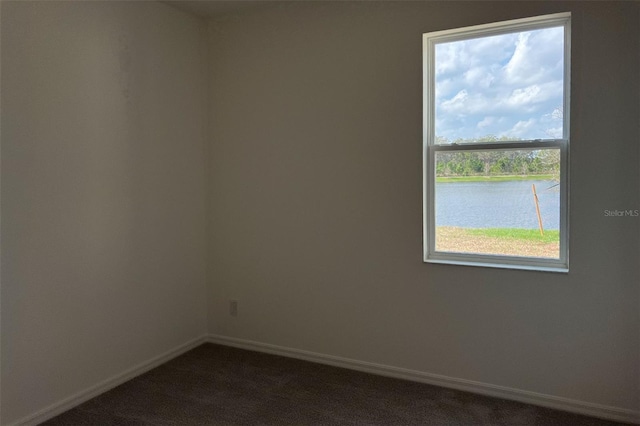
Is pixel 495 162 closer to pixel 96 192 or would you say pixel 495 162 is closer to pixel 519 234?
pixel 519 234

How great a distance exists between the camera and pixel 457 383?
2.94m

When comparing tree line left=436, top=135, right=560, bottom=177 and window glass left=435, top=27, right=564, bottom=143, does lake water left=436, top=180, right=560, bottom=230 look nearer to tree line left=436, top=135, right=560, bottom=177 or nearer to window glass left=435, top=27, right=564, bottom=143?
tree line left=436, top=135, right=560, bottom=177

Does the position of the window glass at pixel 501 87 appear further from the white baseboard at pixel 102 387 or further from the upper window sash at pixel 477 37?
the white baseboard at pixel 102 387

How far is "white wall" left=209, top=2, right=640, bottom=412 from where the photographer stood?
252 centimetres

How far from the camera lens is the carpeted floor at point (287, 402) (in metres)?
2.56

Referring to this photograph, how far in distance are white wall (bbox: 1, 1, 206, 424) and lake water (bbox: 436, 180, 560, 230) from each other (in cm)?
197

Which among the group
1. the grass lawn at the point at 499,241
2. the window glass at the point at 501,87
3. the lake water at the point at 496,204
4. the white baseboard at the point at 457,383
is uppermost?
the window glass at the point at 501,87

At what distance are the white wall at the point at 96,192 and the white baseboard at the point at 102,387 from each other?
0.12ft

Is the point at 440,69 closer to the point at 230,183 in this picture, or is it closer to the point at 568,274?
the point at 568,274

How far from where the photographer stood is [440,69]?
303 cm

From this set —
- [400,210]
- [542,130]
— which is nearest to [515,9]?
[542,130]

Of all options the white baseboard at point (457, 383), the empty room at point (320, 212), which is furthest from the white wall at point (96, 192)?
the white baseboard at point (457, 383)

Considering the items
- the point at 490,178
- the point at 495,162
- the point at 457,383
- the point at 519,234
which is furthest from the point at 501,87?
the point at 457,383

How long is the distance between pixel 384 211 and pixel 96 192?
187 centimetres
